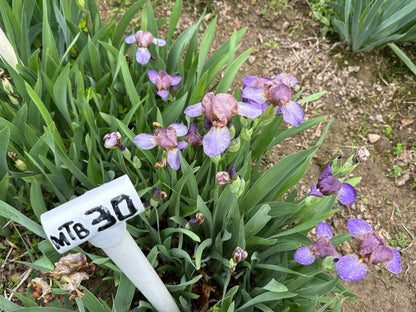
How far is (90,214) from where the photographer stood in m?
0.58

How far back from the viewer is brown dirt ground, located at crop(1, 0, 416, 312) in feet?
5.46

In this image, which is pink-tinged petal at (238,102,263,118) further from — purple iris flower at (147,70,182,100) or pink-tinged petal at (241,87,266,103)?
purple iris flower at (147,70,182,100)

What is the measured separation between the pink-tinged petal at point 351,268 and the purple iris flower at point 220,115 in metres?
0.42

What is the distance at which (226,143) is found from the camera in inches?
32.9

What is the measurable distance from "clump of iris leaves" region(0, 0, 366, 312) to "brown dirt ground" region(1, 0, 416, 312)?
495mm

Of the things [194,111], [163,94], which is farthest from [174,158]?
[163,94]

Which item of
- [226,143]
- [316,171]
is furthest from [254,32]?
[226,143]

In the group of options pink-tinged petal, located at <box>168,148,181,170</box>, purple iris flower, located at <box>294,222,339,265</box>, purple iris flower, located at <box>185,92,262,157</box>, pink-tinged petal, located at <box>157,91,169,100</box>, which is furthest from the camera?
pink-tinged petal, located at <box>157,91,169,100</box>

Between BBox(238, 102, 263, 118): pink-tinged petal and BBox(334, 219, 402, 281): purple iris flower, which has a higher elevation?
BBox(238, 102, 263, 118): pink-tinged petal

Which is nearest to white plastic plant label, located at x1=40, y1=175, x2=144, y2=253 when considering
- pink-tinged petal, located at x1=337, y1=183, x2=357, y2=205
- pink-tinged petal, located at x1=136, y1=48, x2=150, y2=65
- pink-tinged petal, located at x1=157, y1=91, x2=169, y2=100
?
pink-tinged petal, located at x1=337, y1=183, x2=357, y2=205

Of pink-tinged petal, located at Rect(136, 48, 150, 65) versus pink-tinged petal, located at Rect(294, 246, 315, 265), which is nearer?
pink-tinged petal, located at Rect(294, 246, 315, 265)

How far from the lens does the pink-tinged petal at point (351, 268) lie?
0.86m

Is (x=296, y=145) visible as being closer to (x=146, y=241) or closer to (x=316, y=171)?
(x=316, y=171)

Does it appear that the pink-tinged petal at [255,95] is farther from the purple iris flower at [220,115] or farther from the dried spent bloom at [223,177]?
the dried spent bloom at [223,177]
